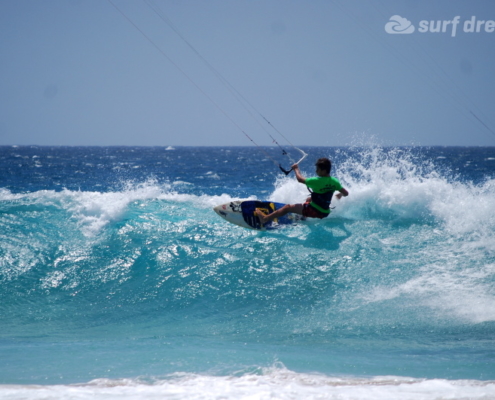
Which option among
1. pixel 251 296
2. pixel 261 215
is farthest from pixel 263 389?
pixel 261 215

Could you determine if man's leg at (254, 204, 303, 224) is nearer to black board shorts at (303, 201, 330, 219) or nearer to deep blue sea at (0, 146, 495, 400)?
black board shorts at (303, 201, 330, 219)

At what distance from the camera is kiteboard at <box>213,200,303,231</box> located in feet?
27.3

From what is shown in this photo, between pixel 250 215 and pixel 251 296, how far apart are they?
7.30 ft

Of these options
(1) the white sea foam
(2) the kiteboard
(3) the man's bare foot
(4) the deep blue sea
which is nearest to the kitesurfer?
(3) the man's bare foot

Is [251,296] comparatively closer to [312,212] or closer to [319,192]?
[312,212]

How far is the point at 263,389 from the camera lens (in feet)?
11.8

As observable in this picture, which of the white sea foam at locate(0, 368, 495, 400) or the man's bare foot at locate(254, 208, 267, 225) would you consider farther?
the man's bare foot at locate(254, 208, 267, 225)

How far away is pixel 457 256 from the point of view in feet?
23.1

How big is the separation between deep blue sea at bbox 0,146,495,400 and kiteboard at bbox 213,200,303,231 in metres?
0.16

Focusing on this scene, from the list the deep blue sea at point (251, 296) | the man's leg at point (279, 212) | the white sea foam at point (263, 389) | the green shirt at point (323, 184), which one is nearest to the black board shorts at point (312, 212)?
the man's leg at point (279, 212)

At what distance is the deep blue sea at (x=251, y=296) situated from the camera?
3.94 meters

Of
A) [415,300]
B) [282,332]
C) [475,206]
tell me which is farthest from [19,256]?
→ [475,206]

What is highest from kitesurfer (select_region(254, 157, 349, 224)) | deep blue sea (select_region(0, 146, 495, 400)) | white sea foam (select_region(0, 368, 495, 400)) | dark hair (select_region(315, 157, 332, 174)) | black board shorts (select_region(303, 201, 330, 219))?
dark hair (select_region(315, 157, 332, 174))

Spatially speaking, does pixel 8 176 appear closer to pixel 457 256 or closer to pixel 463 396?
pixel 457 256
